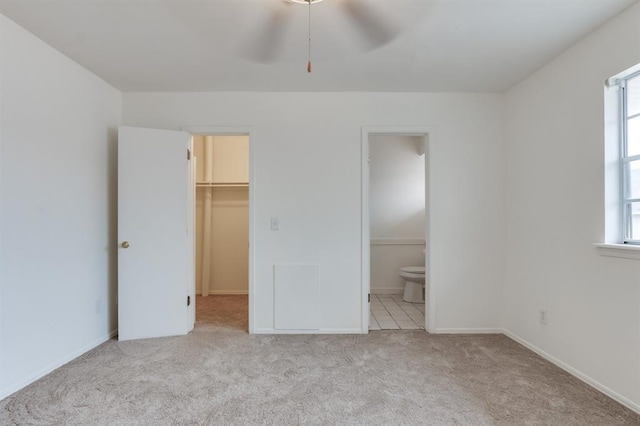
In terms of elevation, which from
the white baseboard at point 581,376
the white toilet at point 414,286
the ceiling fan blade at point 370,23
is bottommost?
the white baseboard at point 581,376

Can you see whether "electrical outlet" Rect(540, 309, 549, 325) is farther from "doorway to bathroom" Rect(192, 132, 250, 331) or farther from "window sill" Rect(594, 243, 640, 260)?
"doorway to bathroom" Rect(192, 132, 250, 331)

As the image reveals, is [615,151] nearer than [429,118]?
Yes

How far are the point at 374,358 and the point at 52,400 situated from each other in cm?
213

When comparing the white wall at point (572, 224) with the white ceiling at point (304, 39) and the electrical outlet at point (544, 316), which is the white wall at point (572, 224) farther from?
the white ceiling at point (304, 39)

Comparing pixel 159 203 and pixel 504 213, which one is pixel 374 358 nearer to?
pixel 504 213

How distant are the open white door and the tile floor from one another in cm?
194

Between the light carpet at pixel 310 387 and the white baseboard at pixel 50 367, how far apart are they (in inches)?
1.8

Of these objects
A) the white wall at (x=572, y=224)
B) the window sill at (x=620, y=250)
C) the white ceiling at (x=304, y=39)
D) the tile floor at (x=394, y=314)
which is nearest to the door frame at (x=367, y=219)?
the tile floor at (x=394, y=314)

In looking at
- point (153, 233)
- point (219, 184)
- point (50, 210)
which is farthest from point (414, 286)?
point (50, 210)

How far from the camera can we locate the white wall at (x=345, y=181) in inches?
122

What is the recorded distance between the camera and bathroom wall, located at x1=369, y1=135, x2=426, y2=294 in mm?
4879

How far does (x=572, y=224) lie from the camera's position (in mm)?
2314

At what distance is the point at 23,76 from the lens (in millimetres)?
2123

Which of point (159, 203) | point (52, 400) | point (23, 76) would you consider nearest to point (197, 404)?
point (52, 400)
